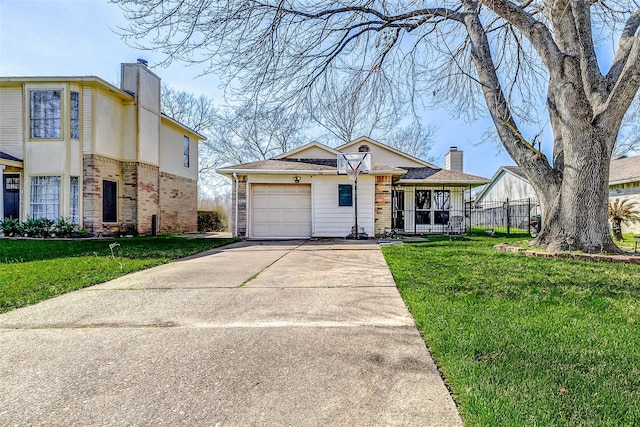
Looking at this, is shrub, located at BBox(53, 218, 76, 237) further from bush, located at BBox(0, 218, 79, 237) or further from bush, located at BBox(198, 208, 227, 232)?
bush, located at BBox(198, 208, 227, 232)

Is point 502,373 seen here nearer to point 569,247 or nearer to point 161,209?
point 569,247

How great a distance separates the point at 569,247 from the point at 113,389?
25.4 ft

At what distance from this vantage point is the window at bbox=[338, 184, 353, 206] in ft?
41.3

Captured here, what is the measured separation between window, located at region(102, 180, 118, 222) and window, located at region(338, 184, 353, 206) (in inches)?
325

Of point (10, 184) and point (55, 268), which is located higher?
point (10, 184)

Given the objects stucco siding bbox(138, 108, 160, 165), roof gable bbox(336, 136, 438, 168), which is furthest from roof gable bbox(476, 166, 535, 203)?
stucco siding bbox(138, 108, 160, 165)

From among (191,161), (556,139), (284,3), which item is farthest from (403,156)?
(284,3)

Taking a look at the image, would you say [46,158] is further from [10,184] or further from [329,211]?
[329,211]

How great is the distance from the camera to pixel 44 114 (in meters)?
11.7

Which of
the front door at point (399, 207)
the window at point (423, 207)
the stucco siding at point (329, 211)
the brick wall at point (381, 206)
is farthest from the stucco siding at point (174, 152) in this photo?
the window at point (423, 207)

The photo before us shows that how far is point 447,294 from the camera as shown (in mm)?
3732

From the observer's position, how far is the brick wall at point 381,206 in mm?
12523

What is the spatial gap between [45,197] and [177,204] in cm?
514

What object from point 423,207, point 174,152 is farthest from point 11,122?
point 423,207
